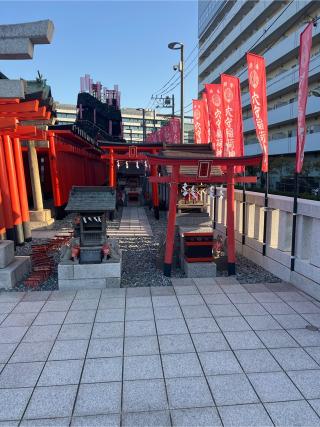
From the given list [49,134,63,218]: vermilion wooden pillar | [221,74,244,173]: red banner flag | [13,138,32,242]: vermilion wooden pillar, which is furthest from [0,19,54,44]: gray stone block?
[49,134,63,218]: vermilion wooden pillar

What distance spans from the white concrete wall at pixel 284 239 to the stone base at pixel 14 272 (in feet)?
19.1

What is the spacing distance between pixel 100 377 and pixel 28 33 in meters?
5.21

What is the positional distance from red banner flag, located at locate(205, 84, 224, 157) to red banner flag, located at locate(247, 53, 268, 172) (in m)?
3.14

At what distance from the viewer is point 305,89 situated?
20.9 feet

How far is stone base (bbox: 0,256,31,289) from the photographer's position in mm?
6711

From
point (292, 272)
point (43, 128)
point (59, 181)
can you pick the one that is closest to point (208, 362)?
point (292, 272)

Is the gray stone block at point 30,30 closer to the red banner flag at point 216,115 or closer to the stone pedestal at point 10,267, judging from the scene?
the stone pedestal at point 10,267

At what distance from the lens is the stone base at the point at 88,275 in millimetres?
6633

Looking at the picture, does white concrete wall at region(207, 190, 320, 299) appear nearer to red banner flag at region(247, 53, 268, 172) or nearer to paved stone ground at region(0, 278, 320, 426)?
paved stone ground at region(0, 278, 320, 426)

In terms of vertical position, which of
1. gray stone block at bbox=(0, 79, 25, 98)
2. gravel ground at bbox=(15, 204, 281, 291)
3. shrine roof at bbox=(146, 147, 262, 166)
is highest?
gray stone block at bbox=(0, 79, 25, 98)

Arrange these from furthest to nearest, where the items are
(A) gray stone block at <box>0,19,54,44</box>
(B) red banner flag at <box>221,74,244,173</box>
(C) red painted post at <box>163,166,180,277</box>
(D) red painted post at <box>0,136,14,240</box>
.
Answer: (D) red painted post at <box>0,136,14,240</box>, (B) red banner flag at <box>221,74,244,173</box>, (C) red painted post at <box>163,166,180,277</box>, (A) gray stone block at <box>0,19,54,44</box>

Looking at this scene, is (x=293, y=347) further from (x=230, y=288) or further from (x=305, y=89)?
(x=305, y=89)

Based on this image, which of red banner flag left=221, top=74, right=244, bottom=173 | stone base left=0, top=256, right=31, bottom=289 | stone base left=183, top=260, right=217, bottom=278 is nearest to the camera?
stone base left=0, top=256, right=31, bottom=289

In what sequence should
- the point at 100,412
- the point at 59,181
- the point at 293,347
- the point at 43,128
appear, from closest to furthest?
1. the point at 100,412
2. the point at 293,347
3. the point at 43,128
4. the point at 59,181
